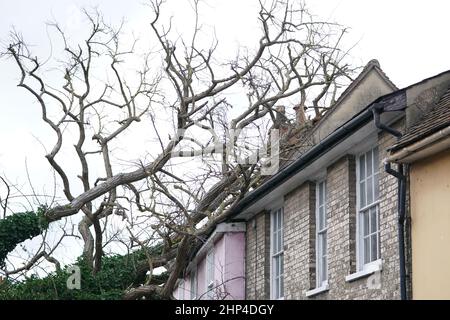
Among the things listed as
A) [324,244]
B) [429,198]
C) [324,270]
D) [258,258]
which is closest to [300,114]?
[258,258]

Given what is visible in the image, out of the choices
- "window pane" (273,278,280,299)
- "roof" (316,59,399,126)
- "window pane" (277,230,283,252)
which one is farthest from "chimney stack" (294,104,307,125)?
"window pane" (273,278,280,299)

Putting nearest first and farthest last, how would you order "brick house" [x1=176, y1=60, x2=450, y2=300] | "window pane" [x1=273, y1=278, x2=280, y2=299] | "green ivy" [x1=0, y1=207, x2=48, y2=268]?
1. "brick house" [x1=176, y1=60, x2=450, y2=300]
2. "window pane" [x1=273, y1=278, x2=280, y2=299]
3. "green ivy" [x1=0, y1=207, x2=48, y2=268]

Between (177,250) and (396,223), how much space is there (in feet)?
34.7

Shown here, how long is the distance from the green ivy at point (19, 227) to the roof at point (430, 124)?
507 inches

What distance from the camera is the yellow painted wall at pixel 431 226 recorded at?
42.4ft

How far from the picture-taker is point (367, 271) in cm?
1492

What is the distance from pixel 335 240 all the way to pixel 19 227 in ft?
35.3

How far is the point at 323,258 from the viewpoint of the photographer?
17516mm

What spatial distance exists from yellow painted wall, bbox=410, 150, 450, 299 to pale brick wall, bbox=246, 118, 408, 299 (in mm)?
535

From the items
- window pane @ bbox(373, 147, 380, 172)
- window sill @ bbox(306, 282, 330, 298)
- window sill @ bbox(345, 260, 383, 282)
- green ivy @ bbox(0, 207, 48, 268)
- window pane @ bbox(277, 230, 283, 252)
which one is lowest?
window sill @ bbox(306, 282, 330, 298)

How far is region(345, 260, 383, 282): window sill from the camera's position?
48.2 feet

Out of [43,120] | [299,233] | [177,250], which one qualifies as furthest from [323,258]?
[43,120]

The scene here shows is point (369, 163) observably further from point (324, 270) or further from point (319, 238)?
point (324, 270)

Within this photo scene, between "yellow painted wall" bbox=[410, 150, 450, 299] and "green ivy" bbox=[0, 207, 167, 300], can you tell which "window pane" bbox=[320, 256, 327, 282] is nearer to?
"yellow painted wall" bbox=[410, 150, 450, 299]
